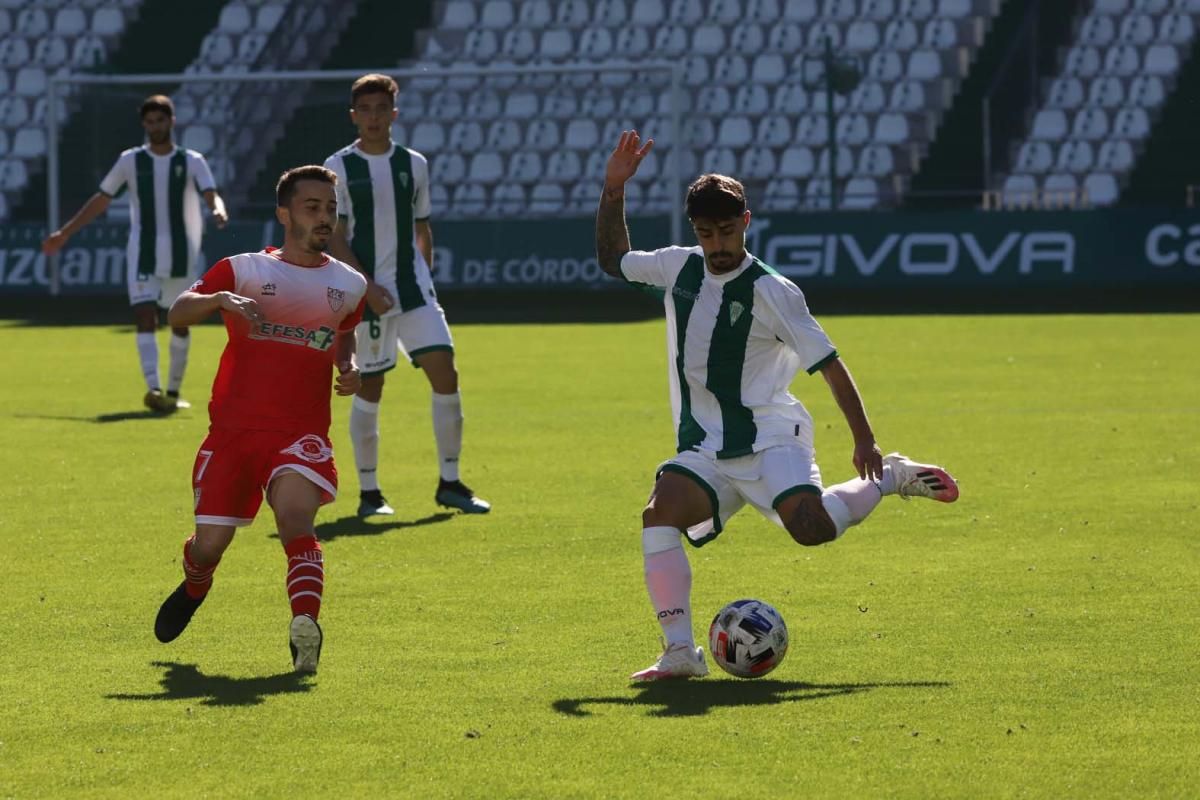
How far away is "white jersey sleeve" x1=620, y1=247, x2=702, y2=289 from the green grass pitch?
1181mm

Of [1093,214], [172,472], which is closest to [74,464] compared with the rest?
[172,472]

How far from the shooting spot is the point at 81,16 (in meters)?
33.7

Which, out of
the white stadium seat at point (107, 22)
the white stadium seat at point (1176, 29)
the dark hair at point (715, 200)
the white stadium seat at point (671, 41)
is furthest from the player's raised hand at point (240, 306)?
the white stadium seat at point (107, 22)

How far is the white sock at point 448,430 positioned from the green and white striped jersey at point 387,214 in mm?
512

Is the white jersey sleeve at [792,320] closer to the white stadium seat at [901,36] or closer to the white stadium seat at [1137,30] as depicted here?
the white stadium seat at [901,36]

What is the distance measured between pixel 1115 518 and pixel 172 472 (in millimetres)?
5220

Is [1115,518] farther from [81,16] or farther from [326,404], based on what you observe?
[81,16]

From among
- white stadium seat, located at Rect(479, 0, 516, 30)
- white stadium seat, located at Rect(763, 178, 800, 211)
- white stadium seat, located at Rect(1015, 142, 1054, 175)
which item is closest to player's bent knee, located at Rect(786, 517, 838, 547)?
white stadium seat, located at Rect(763, 178, 800, 211)

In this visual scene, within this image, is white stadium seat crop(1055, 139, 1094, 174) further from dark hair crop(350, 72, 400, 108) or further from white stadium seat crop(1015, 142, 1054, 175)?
dark hair crop(350, 72, 400, 108)

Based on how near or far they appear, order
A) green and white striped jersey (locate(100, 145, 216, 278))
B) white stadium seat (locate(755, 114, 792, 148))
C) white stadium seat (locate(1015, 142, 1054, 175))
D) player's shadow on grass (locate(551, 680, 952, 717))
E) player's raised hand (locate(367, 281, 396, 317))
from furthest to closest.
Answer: white stadium seat (locate(755, 114, 792, 148))
white stadium seat (locate(1015, 142, 1054, 175))
green and white striped jersey (locate(100, 145, 216, 278))
player's raised hand (locate(367, 281, 396, 317))
player's shadow on grass (locate(551, 680, 952, 717))

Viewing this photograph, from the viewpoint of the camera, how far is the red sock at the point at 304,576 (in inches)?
243

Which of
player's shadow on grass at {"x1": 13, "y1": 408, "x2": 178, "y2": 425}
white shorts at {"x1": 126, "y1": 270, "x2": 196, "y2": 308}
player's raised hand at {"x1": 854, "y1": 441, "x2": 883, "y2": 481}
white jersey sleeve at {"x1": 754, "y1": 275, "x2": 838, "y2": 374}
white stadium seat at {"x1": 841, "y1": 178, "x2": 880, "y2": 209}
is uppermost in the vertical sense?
white jersey sleeve at {"x1": 754, "y1": 275, "x2": 838, "y2": 374}

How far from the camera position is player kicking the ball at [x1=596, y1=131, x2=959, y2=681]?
6258mm

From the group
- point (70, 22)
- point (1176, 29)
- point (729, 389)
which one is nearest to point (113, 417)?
point (729, 389)
